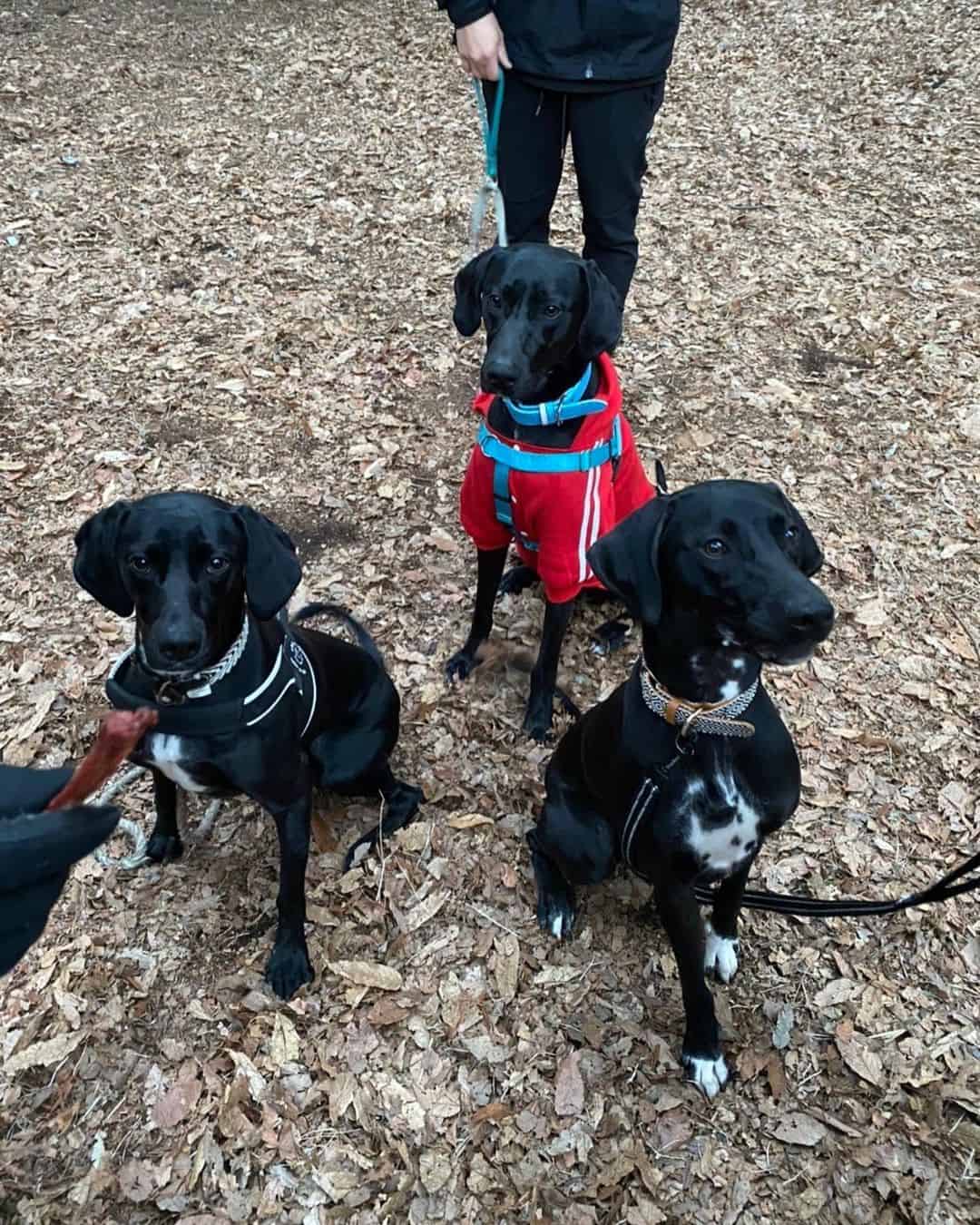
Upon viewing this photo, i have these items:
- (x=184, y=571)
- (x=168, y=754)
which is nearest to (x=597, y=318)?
(x=184, y=571)

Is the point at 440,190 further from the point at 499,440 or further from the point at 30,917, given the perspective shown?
the point at 30,917

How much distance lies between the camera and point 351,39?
1057cm

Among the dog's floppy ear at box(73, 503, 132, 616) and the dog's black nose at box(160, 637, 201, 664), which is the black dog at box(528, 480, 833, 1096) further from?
the dog's floppy ear at box(73, 503, 132, 616)

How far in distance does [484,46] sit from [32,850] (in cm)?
408

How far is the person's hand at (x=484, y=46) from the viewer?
420 centimetres

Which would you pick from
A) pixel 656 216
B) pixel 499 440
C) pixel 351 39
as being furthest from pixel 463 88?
pixel 499 440

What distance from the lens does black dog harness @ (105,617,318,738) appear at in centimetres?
283

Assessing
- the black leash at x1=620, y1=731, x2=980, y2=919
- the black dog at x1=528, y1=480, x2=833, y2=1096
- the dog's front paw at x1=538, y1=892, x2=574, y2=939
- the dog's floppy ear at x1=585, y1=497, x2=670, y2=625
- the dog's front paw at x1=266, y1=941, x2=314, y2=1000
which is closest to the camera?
the black dog at x1=528, y1=480, x2=833, y2=1096

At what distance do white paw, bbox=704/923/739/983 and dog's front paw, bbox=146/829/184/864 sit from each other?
6.45 feet

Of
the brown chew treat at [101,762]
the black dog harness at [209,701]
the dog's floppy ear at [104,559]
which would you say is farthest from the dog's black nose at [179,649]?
the brown chew treat at [101,762]

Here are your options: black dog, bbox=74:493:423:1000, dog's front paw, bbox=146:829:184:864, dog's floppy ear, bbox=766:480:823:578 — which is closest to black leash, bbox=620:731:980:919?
dog's floppy ear, bbox=766:480:823:578

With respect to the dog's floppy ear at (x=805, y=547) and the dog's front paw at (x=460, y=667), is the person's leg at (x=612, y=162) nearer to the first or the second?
the dog's front paw at (x=460, y=667)

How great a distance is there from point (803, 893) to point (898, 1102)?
30.4 inches

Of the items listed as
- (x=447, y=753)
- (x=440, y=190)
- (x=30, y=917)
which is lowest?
(x=447, y=753)
